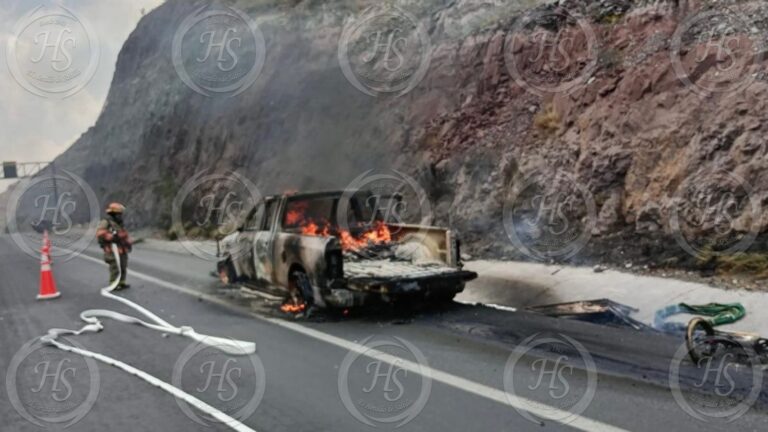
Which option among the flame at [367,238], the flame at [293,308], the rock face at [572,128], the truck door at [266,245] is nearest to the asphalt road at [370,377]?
the flame at [293,308]

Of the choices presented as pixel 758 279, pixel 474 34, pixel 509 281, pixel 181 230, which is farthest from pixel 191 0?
pixel 758 279

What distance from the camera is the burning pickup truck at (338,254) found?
7969mm

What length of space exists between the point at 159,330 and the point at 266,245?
6.76 ft

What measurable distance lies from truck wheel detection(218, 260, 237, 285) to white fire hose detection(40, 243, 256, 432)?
1587 mm

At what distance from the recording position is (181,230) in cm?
2795

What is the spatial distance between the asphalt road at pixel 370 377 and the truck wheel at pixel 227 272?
1.79 m

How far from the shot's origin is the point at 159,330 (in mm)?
8023

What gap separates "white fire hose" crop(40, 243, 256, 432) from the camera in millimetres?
5059

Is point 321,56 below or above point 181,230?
above

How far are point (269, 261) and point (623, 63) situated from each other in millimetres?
7666

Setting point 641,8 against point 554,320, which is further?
point 641,8

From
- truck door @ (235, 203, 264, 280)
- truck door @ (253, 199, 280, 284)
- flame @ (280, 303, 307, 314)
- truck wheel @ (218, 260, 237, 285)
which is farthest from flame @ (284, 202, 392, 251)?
truck wheel @ (218, 260, 237, 285)

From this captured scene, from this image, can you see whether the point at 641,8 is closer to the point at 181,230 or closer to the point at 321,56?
the point at 321,56

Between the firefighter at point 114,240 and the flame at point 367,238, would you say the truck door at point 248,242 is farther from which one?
the firefighter at point 114,240
